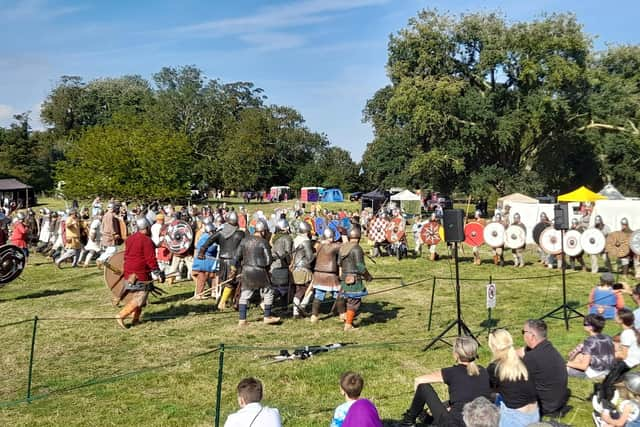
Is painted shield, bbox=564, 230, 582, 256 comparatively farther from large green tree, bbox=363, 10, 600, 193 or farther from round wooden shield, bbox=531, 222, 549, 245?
large green tree, bbox=363, 10, 600, 193

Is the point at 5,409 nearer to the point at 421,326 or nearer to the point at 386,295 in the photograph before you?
the point at 421,326

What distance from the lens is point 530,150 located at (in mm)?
39344

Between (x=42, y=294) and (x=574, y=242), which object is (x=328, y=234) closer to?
(x=42, y=294)

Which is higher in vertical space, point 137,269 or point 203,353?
point 137,269

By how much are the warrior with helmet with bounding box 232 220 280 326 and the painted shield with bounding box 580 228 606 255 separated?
367 inches

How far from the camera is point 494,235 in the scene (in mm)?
17203

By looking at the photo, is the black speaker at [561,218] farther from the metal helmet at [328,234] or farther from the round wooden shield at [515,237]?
the round wooden shield at [515,237]

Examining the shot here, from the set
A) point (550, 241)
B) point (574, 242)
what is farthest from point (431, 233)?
point (574, 242)

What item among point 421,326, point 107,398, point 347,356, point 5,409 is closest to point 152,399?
point 107,398

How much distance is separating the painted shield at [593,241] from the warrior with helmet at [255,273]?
9.31 metres

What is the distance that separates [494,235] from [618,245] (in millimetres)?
3436

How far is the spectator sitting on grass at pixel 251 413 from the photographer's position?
4.10m

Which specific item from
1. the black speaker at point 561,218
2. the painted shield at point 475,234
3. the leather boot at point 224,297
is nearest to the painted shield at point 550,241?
the painted shield at point 475,234

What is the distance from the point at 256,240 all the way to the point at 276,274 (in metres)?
0.86
